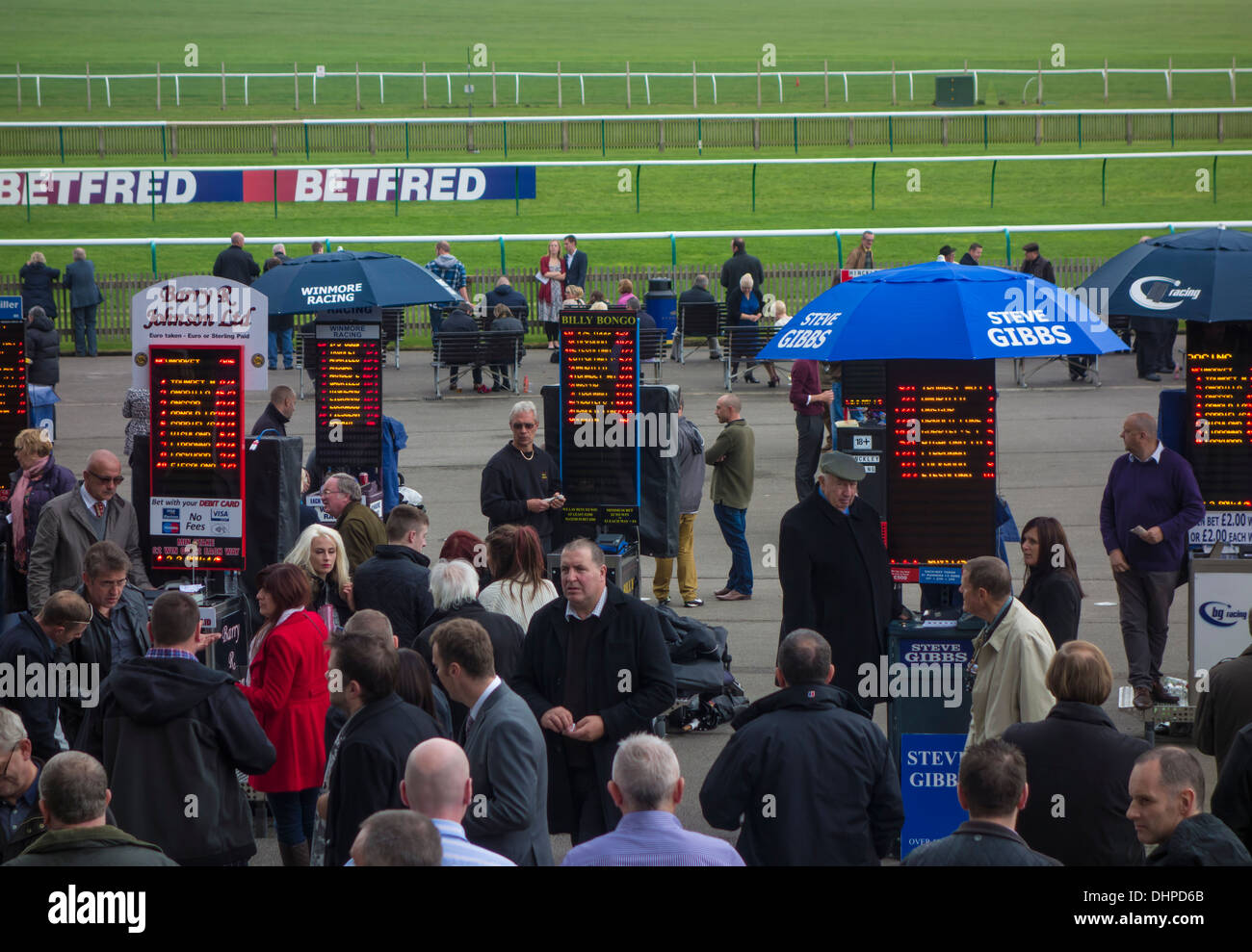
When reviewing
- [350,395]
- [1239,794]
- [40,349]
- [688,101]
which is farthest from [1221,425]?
[688,101]

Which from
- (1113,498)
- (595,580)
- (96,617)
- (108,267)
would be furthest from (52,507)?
(108,267)

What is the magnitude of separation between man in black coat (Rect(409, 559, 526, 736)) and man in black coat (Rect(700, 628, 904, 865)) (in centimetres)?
188

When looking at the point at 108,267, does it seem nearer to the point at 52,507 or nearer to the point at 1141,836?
the point at 52,507

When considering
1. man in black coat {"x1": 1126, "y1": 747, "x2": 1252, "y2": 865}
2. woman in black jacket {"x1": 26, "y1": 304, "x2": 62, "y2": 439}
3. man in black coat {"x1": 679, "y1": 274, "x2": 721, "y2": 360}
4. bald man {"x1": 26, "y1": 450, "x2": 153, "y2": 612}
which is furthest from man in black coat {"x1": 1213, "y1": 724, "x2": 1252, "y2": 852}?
man in black coat {"x1": 679, "y1": 274, "x2": 721, "y2": 360}

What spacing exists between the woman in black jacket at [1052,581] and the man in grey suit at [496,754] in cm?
344

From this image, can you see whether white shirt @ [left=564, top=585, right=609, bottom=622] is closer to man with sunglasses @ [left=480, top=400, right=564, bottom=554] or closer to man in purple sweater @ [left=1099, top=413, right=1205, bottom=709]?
man with sunglasses @ [left=480, top=400, right=564, bottom=554]

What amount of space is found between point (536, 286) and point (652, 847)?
88.6ft

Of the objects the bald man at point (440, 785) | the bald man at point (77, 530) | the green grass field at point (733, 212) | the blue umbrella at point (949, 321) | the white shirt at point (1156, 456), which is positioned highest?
the green grass field at point (733, 212)

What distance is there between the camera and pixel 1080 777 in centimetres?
612

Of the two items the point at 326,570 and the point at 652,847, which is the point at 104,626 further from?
the point at 652,847

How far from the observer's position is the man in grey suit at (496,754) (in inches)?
238

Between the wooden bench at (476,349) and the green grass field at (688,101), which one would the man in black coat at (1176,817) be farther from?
the green grass field at (688,101)

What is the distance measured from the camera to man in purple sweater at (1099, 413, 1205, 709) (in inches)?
400

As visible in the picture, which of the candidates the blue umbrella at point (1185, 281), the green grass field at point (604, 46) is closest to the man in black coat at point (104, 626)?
the blue umbrella at point (1185, 281)
